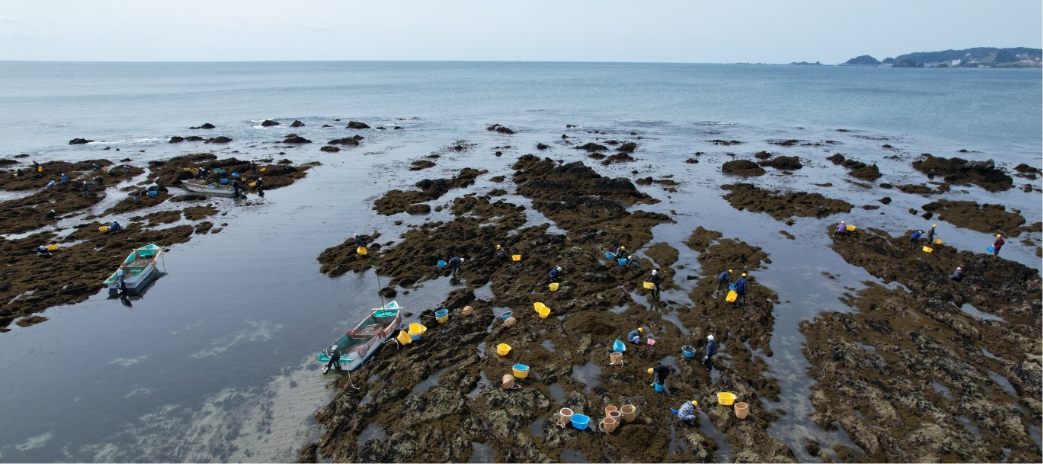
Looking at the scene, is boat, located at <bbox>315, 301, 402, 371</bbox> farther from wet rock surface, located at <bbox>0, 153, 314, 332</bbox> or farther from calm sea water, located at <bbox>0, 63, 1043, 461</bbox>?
wet rock surface, located at <bbox>0, 153, 314, 332</bbox>

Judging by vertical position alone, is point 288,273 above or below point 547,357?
above

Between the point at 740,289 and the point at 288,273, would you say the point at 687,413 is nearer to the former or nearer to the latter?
the point at 740,289

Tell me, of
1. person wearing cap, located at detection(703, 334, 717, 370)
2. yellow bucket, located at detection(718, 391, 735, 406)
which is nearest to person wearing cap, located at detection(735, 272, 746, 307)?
person wearing cap, located at detection(703, 334, 717, 370)

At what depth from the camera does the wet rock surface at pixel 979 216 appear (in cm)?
3056

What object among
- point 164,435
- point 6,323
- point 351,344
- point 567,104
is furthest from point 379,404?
point 567,104

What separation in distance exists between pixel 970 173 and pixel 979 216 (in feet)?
44.4

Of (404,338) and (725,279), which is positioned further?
(725,279)

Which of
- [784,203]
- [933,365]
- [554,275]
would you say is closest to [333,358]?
[554,275]

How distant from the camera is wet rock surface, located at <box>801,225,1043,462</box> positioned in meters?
13.5

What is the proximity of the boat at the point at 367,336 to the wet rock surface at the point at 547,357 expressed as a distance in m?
0.42

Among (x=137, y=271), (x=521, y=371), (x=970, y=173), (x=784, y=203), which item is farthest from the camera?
(x=970, y=173)

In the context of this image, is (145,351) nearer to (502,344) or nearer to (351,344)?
(351,344)

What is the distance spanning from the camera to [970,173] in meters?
42.2

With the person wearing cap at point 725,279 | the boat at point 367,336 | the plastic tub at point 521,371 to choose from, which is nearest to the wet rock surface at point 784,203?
the person wearing cap at point 725,279
